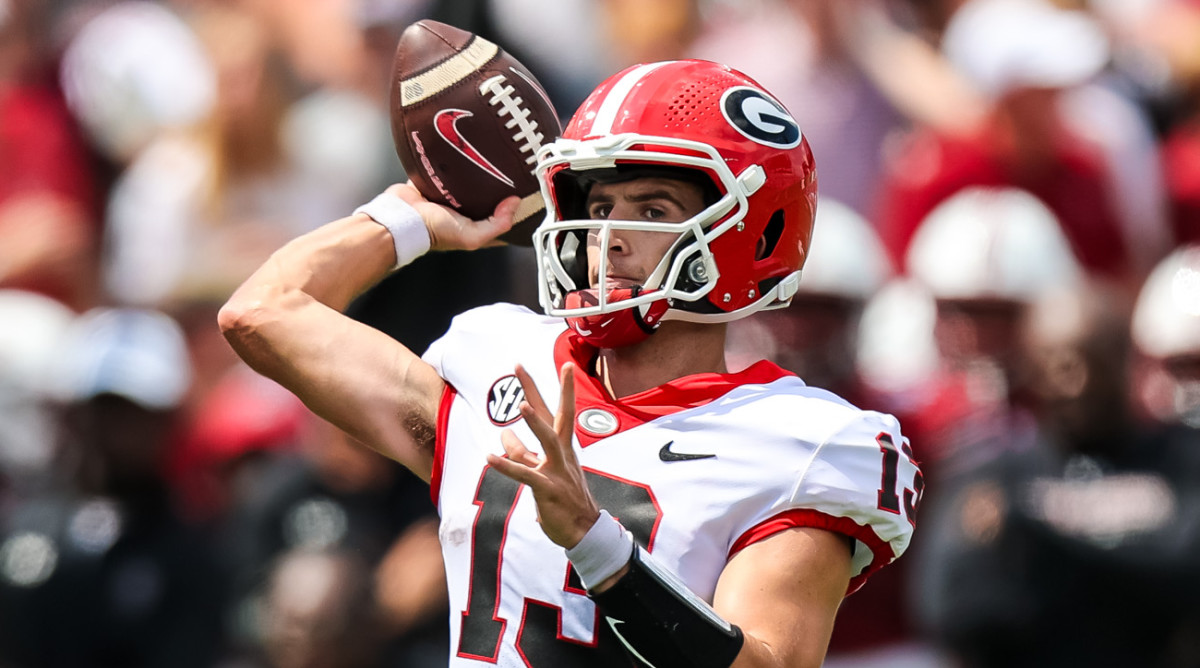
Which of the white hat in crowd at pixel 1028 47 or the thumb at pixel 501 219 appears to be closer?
the thumb at pixel 501 219

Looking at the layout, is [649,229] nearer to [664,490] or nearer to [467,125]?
[664,490]

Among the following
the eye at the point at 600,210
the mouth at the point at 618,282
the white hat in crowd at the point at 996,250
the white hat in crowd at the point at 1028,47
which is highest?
the eye at the point at 600,210

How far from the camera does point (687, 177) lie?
10.2ft

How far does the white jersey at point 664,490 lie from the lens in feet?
9.37

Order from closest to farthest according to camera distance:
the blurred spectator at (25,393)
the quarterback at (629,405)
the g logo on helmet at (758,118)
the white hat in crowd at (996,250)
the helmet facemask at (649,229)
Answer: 1. the quarterback at (629,405)
2. the helmet facemask at (649,229)
3. the g logo on helmet at (758,118)
4. the white hat in crowd at (996,250)
5. the blurred spectator at (25,393)

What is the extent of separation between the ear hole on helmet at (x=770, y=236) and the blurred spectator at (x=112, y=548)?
3511 millimetres

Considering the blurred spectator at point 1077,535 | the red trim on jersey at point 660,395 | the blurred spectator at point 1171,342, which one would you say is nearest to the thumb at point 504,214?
the red trim on jersey at point 660,395

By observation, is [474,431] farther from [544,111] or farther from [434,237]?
[544,111]

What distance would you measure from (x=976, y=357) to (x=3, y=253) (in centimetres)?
425

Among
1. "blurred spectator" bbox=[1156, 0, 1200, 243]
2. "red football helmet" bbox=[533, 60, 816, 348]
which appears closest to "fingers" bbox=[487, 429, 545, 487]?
"red football helmet" bbox=[533, 60, 816, 348]

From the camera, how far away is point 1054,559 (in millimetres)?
5129

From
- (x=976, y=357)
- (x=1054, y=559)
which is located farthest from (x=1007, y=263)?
(x=1054, y=559)

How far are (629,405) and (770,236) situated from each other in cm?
41

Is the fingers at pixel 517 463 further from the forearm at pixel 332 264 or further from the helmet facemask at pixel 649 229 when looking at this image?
the forearm at pixel 332 264
